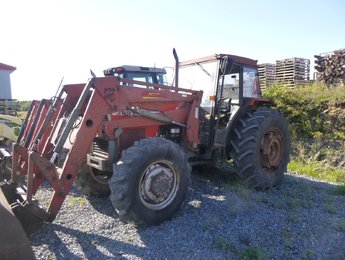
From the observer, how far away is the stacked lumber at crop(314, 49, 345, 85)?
Answer: 43.9 feet

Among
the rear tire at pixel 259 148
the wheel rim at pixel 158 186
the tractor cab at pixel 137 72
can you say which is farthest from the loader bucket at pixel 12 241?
the tractor cab at pixel 137 72

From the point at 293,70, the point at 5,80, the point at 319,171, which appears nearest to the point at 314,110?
the point at 319,171

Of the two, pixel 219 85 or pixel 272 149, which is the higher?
pixel 219 85

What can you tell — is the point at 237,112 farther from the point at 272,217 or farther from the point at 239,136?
the point at 272,217

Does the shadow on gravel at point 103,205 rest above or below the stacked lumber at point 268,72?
below

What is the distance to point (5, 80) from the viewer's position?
70.2 ft

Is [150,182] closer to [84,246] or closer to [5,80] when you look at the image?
[84,246]

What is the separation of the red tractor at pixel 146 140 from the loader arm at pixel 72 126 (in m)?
0.01

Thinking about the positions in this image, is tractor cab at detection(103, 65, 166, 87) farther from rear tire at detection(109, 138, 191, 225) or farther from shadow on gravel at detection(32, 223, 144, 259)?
shadow on gravel at detection(32, 223, 144, 259)

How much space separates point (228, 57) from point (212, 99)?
0.77 meters

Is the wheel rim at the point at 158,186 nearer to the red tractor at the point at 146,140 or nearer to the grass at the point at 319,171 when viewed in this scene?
the red tractor at the point at 146,140

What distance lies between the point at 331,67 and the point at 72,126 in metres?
12.3

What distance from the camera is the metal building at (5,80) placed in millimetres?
21141

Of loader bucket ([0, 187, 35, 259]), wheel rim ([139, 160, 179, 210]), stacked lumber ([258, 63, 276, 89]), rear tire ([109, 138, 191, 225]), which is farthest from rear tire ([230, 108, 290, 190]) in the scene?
stacked lumber ([258, 63, 276, 89])
